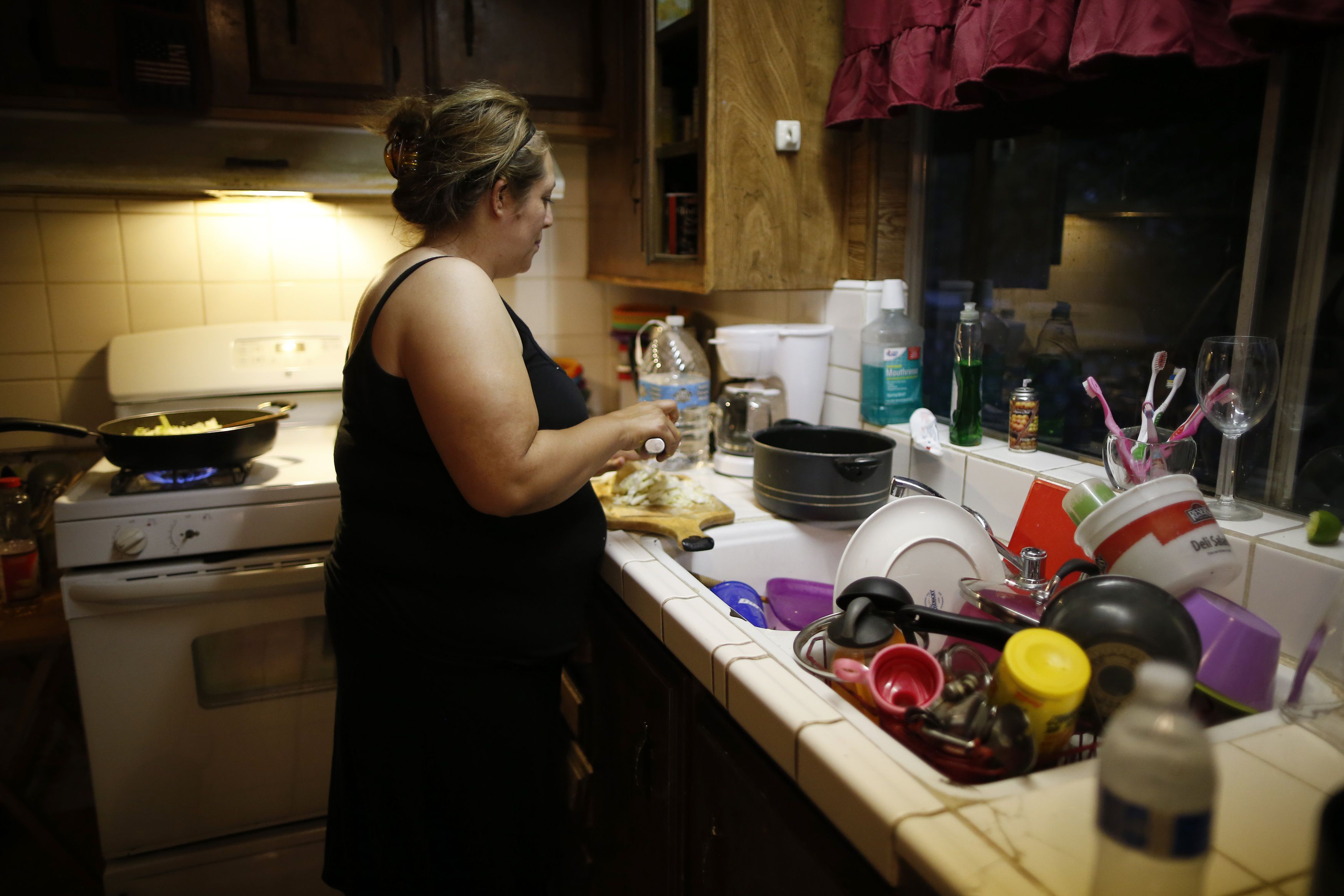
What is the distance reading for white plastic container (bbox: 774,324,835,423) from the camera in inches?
71.9

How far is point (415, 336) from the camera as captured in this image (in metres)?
1.05

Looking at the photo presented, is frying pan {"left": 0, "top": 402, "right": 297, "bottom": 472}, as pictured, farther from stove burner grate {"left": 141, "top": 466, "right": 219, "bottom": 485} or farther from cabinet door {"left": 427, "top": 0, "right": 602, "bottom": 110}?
cabinet door {"left": 427, "top": 0, "right": 602, "bottom": 110}

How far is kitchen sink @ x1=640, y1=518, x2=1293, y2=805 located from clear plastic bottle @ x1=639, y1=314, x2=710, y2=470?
0.42 meters

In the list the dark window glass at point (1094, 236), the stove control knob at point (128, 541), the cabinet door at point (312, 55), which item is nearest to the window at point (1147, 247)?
the dark window glass at point (1094, 236)

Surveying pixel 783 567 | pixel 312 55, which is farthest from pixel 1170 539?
pixel 312 55

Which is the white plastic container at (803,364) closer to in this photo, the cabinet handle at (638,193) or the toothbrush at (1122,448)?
the cabinet handle at (638,193)

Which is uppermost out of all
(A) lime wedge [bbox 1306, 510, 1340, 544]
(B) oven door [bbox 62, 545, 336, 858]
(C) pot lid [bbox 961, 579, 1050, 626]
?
(A) lime wedge [bbox 1306, 510, 1340, 544]

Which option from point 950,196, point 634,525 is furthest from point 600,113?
point 634,525

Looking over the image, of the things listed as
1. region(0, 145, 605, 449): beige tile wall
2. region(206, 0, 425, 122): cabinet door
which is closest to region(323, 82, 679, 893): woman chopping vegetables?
region(206, 0, 425, 122): cabinet door

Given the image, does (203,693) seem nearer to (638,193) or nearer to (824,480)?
(824,480)

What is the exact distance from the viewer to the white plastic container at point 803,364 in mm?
1827

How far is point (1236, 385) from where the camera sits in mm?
1112

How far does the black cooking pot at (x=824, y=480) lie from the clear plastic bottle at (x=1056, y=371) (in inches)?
10.8

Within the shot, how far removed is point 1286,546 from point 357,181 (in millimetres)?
1879
